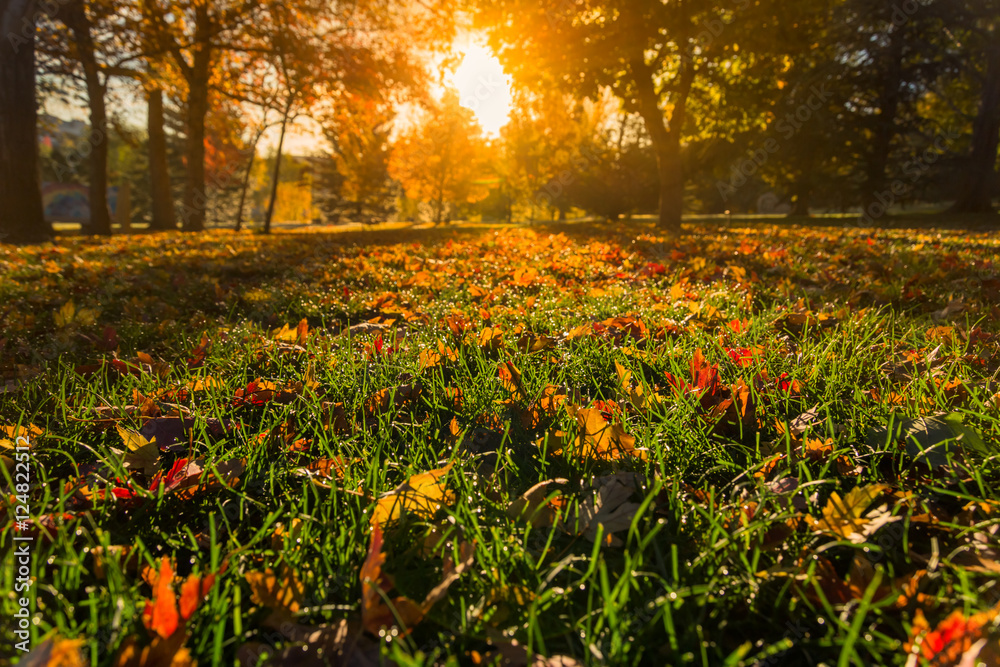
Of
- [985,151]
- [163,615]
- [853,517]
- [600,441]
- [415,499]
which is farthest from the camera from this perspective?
[985,151]

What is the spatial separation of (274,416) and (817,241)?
27.9 feet

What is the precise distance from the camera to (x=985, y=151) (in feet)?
69.5

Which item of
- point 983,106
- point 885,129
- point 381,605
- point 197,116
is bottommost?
point 381,605

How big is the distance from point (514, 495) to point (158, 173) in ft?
69.9

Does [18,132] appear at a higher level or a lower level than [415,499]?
higher

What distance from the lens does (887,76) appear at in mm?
22266

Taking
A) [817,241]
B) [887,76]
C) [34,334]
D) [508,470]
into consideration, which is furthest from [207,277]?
[887,76]

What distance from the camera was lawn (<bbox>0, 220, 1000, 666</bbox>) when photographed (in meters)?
0.88

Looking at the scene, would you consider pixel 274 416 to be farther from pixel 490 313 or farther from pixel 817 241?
pixel 817 241

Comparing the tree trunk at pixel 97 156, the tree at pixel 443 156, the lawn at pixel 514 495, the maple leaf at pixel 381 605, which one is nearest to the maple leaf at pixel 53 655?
the lawn at pixel 514 495

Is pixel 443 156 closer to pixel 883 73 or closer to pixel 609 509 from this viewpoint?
pixel 883 73

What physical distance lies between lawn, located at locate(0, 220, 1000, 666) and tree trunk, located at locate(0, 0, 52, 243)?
30.7 feet

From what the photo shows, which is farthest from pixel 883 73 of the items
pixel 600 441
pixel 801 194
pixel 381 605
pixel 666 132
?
pixel 381 605

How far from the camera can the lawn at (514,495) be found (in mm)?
880
